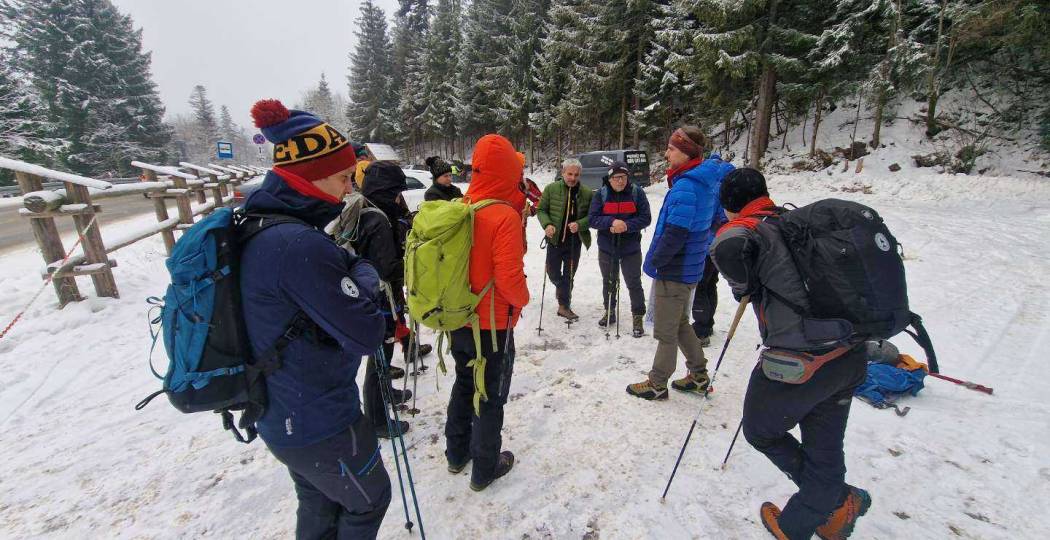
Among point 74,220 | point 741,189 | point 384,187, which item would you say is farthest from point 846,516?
point 74,220

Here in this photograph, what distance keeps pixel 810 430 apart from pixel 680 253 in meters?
1.69

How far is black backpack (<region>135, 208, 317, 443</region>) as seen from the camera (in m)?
1.43

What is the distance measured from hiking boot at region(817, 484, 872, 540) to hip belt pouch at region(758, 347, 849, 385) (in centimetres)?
79

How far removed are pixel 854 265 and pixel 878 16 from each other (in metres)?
19.8

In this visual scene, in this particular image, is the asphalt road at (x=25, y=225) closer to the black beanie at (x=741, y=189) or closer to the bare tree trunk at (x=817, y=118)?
the black beanie at (x=741, y=189)

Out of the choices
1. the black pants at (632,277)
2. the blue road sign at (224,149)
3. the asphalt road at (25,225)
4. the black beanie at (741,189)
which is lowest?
the black pants at (632,277)

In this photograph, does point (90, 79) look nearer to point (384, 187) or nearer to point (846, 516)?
point (384, 187)

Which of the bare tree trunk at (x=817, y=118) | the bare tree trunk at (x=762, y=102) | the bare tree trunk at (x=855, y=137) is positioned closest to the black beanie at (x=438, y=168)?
the bare tree trunk at (x=762, y=102)

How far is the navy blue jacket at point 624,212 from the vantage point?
190 inches

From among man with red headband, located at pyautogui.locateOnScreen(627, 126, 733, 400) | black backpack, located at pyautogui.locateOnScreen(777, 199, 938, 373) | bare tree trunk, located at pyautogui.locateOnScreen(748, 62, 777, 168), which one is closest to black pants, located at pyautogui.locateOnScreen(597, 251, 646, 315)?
man with red headband, located at pyautogui.locateOnScreen(627, 126, 733, 400)

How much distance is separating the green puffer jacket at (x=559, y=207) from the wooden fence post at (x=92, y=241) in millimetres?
5351

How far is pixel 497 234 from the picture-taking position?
2.47 m

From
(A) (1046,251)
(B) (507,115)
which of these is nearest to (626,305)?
(A) (1046,251)

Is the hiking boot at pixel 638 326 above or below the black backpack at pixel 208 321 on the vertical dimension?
below
